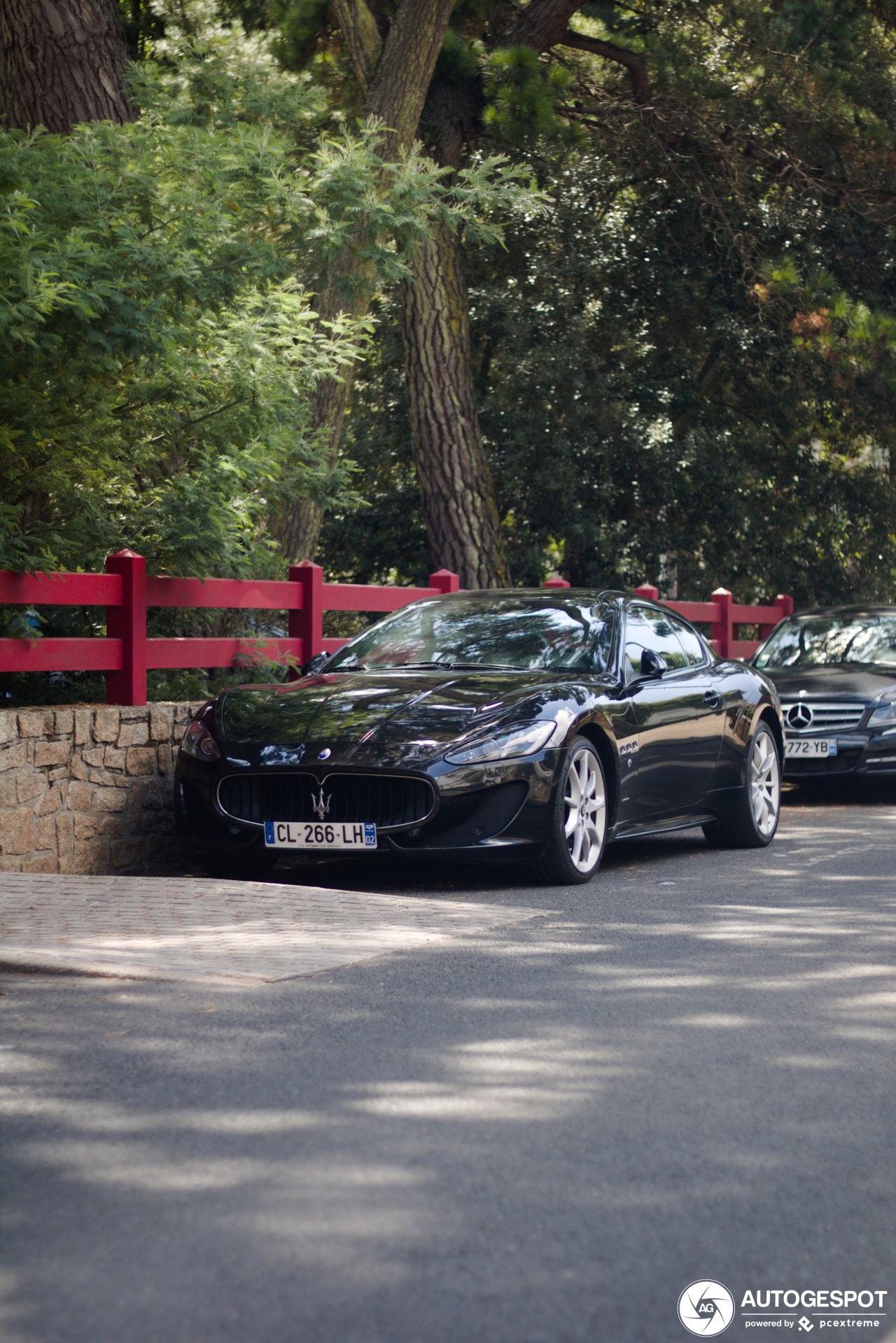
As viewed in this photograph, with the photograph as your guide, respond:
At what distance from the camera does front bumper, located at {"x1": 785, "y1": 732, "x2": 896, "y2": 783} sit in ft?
43.1

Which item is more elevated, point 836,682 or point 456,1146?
point 836,682

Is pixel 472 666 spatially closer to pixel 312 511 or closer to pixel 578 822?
pixel 578 822

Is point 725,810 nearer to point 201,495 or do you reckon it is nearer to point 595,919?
point 595,919

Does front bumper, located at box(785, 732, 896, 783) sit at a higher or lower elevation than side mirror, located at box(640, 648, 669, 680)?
lower

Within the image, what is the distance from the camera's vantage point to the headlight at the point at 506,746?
7953 mm

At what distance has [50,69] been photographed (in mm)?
12430

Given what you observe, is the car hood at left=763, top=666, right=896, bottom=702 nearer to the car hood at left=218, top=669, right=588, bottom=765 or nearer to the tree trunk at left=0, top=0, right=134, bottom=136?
the car hood at left=218, top=669, right=588, bottom=765

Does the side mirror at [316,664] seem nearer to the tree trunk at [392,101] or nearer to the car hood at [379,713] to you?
the car hood at [379,713]

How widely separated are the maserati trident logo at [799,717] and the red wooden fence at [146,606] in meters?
3.21

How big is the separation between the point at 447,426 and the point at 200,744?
10.1 meters

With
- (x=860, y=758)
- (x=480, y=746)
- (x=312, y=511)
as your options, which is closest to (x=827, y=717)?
(x=860, y=758)

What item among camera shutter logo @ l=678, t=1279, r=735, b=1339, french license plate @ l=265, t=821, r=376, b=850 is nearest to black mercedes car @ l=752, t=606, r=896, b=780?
french license plate @ l=265, t=821, r=376, b=850

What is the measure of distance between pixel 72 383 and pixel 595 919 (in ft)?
14.1

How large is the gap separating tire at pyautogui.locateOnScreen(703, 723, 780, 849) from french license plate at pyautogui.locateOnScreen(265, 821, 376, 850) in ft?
9.80
